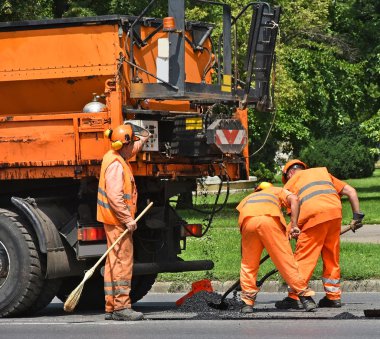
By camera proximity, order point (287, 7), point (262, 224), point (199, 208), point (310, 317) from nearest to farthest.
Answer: point (310, 317) < point (262, 224) < point (199, 208) < point (287, 7)

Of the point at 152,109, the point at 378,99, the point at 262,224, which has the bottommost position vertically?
the point at 378,99

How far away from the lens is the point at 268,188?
1229cm

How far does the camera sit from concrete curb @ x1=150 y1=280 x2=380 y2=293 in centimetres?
1470

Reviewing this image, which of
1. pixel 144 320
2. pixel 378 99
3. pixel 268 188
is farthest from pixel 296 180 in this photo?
pixel 378 99

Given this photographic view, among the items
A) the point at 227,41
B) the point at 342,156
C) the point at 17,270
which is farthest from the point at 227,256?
the point at 342,156

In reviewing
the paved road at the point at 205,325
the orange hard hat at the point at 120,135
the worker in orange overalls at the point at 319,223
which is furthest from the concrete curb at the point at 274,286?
the orange hard hat at the point at 120,135

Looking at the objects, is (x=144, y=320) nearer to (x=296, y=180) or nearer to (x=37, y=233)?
(x=37, y=233)

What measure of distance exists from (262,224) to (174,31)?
6.55ft

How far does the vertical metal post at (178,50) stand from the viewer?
11.9 metres

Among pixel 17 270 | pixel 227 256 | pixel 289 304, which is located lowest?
pixel 227 256

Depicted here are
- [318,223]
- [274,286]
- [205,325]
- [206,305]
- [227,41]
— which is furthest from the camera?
[274,286]

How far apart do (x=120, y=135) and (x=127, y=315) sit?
1658mm

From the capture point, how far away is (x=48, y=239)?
12.0 metres

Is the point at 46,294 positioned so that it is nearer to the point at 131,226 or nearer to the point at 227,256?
the point at 131,226
